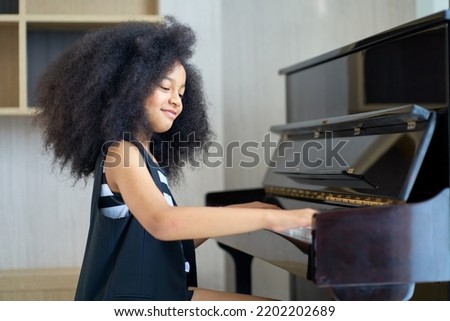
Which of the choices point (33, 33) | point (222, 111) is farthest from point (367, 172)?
point (33, 33)

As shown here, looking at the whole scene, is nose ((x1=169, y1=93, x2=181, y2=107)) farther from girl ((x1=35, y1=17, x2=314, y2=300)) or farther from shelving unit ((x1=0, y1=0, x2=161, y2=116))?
shelving unit ((x1=0, y1=0, x2=161, y2=116))

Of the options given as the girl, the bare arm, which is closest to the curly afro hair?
the girl

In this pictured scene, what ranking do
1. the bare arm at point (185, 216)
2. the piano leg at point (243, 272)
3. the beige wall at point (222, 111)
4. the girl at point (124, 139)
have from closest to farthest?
the bare arm at point (185, 216) < the girl at point (124, 139) < the beige wall at point (222, 111) < the piano leg at point (243, 272)

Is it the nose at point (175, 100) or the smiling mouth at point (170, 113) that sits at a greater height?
the nose at point (175, 100)

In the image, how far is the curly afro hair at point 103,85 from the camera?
1.48m

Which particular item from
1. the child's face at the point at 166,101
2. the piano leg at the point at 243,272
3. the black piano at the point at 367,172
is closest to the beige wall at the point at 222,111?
the piano leg at the point at 243,272

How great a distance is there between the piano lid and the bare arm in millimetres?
373

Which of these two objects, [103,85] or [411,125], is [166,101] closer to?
[103,85]

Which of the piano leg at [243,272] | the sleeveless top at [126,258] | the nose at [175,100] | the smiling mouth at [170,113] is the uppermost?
the nose at [175,100]

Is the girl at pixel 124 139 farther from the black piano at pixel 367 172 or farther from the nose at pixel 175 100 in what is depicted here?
the black piano at pixel 367 172

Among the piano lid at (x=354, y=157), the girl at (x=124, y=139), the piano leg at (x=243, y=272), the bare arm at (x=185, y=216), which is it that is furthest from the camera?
the piano leg at (x=243, y=272)

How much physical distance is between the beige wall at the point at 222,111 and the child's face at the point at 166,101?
2.36 ft

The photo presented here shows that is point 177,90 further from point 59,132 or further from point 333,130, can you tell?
point 333,130

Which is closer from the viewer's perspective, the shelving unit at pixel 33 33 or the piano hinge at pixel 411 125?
the piano hinge at pixel 411 125
